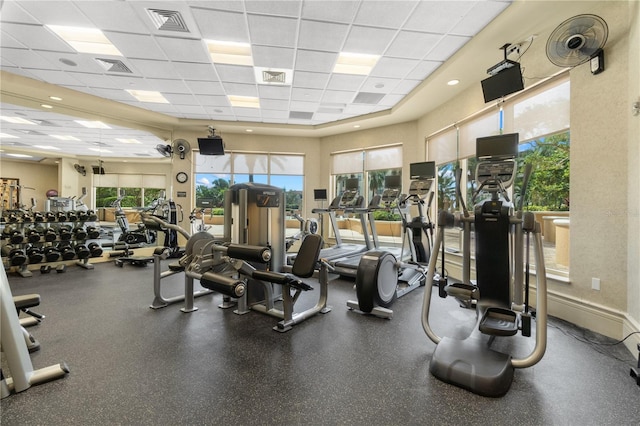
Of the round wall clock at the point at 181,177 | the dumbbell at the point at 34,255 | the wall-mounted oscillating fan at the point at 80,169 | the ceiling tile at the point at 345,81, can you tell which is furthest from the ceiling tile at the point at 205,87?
the wall-mounted oscillating fan at the point at 80,169

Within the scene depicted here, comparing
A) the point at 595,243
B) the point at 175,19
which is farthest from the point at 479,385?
the point at 175,19

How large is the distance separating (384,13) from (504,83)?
1.71 m

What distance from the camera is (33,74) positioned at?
15.4 ft

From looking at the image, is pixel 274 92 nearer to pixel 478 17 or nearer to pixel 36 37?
pixel 36 37

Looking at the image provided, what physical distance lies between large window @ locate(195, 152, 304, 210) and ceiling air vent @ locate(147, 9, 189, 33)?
182 inches

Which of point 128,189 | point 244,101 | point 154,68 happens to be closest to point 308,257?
point 154,68

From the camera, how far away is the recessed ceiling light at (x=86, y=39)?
3.54m

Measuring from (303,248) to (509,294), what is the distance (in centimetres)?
188

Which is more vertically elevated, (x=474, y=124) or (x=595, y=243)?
(x=474, y=124)

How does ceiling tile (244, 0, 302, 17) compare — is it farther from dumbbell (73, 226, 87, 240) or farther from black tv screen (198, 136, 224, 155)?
dumbbell (73, 226, 87, 240)

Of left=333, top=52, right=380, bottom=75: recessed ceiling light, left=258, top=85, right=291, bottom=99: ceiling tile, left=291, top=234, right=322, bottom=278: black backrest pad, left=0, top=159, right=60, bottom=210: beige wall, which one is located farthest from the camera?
left=0, top=159, right=60, bottom=210: beige wall

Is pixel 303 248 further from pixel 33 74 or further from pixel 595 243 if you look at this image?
pixel 33 74

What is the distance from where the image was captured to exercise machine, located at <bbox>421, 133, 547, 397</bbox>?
1.93 metres

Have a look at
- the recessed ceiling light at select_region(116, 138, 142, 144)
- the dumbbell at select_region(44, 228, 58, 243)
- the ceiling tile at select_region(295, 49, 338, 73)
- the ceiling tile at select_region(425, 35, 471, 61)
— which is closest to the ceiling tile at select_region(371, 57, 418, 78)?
the ceiling tile at select_region(425, 35, 471, 61)
